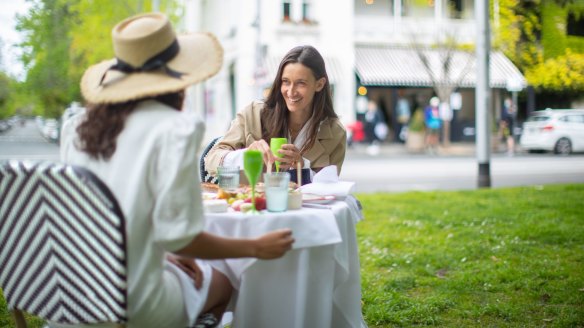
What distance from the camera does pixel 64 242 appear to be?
2205 mm

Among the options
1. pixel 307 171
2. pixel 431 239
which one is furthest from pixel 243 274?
pixel 431 239

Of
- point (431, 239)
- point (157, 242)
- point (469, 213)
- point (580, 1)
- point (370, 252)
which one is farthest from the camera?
point (469, 213)

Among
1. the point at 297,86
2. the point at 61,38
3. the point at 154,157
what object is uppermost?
the point at 61,38

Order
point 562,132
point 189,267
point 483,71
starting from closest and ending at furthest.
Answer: point 189,267, point 483,71, point 562,132

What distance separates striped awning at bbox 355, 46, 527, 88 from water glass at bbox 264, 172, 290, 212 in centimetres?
2513

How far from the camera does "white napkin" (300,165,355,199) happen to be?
318 centimetres

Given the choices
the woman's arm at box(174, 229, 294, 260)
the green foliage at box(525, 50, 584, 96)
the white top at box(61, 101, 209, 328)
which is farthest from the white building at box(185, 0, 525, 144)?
the white top at box(61, 101, 209, 328)

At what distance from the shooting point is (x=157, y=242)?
2.20m

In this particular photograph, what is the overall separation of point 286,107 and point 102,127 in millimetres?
1855

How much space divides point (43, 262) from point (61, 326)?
0.34 metres

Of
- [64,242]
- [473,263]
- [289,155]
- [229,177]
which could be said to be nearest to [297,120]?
[289,155]

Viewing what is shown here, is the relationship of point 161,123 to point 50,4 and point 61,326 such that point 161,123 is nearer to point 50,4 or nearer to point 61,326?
point 61,326

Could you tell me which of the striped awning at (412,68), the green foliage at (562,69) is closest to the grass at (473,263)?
the green foliage at (562,69)

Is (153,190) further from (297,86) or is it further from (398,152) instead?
(398,152)
